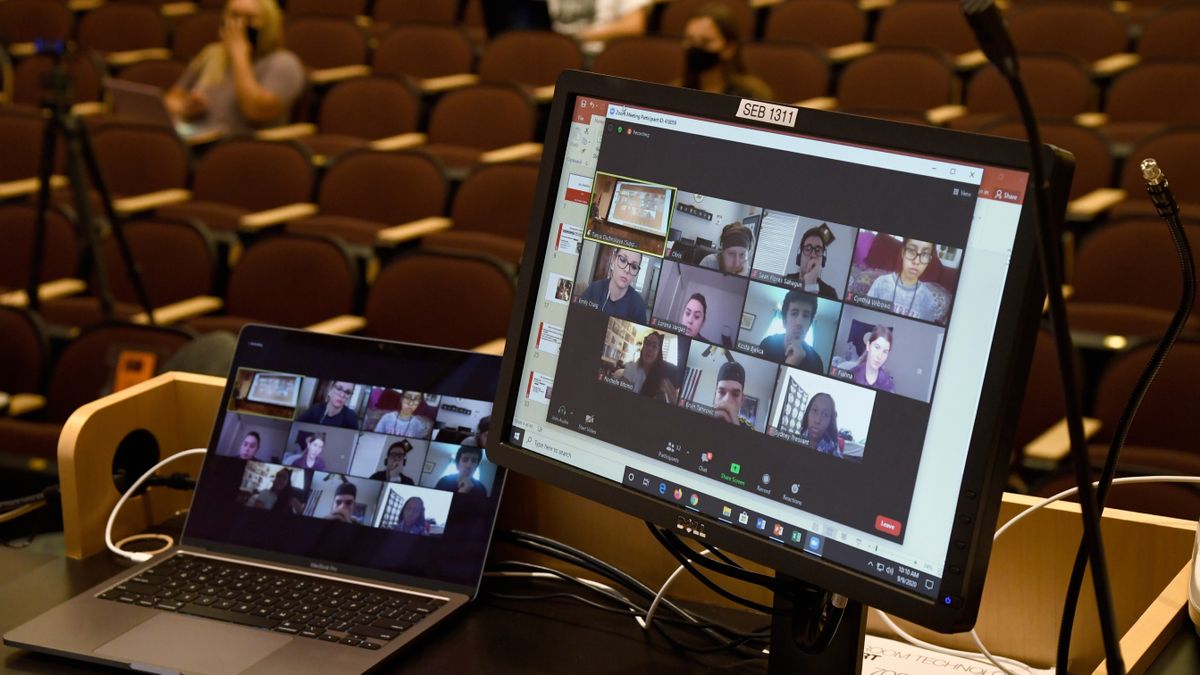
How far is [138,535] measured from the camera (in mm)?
1315

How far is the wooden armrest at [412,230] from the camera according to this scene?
3.65 m

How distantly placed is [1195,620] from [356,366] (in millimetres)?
761

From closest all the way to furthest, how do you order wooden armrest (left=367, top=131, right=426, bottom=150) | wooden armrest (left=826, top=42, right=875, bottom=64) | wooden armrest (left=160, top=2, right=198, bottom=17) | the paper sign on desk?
1. the paper sign on desk
2. wooden armrest (left=367, top=131, right=426, bottom=150)
3. wooden armrest (left=826, top=42, right=875, bottom=64)
4. wooden armrest (left=160, top=2, right=198, bottom=17)

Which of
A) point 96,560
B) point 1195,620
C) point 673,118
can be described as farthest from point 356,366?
point 1195,620

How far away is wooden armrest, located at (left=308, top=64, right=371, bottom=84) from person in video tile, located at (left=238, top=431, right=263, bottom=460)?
4.22 m


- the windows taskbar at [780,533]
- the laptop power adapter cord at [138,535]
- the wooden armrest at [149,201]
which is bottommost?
the wooden armrest at [149,201]

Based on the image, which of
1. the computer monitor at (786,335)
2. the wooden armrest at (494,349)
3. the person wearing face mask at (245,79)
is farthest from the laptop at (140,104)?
the computer monitor at (786,335)

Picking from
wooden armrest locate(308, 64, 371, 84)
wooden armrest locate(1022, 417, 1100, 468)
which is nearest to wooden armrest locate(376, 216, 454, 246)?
wooden armrest locate(308, 64, 371, 84)

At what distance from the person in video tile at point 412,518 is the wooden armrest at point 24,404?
1979 millimetres

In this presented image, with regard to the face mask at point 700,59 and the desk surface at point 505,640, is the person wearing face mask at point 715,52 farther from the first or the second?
the desk surface at point 505,640

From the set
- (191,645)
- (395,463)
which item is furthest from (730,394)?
(191,645)

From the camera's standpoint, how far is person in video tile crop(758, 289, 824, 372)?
875 millimetres

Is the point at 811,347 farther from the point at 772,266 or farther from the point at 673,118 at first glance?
the point at 673,118

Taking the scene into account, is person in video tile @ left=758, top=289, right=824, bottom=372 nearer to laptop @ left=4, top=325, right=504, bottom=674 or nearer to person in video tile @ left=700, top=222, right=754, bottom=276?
person in video tile @ left=700, top=222, right=754, bottom=276
